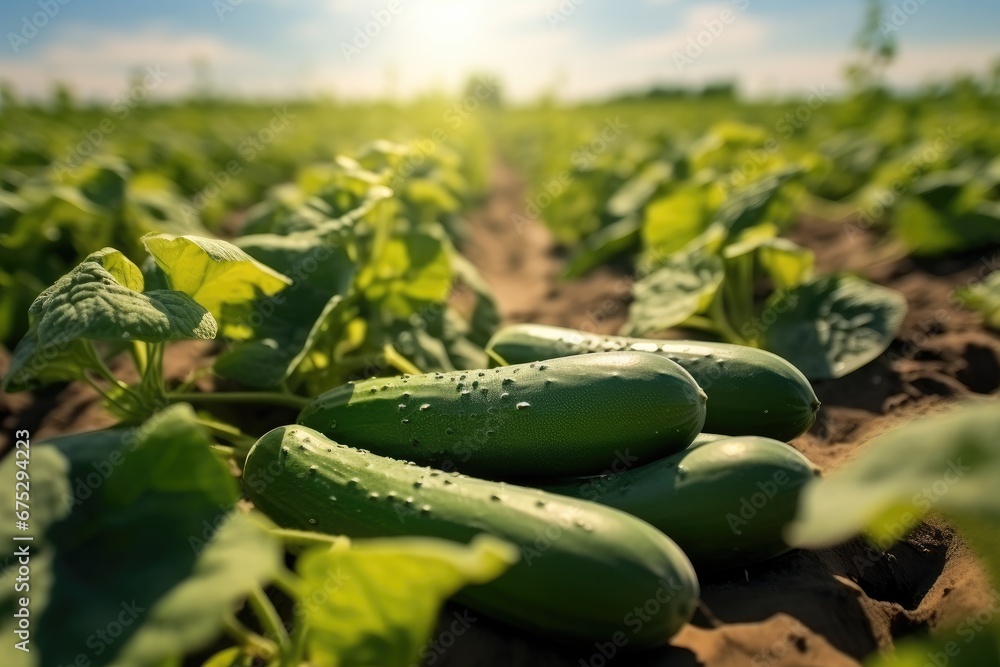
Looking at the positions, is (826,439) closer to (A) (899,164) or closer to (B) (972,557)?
(B) (972,557)

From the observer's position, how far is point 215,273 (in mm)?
2979

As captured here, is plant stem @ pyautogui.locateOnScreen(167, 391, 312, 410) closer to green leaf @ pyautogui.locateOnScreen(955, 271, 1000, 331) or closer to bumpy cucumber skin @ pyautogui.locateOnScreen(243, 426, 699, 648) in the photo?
bumpy cucumber skin @ pyautogui.locateOnScreen(243, 426, 699, 648)

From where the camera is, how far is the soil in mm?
2146

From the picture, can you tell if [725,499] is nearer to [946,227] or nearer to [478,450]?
[478,450]

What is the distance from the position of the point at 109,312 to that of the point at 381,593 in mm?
1407

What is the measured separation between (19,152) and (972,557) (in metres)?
10.2

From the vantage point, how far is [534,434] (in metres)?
2.63

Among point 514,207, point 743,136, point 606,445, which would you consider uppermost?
point 743,136

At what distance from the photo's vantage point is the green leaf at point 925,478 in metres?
1.28

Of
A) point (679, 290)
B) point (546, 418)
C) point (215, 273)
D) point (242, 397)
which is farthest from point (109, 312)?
point (679, 290)

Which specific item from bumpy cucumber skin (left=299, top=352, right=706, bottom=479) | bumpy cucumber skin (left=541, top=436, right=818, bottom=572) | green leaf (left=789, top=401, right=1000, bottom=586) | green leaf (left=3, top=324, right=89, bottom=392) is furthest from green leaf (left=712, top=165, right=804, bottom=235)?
green leaf (left=3, top=324, right=89, bottom=392)

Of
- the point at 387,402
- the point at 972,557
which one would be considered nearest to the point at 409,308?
the point at 387,402

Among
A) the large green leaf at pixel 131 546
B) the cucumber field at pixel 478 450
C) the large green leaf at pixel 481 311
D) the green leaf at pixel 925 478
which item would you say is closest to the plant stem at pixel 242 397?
the cucumber field at pixel 478 450

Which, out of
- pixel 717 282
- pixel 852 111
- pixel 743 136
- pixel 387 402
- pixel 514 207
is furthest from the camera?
pixel 514 207
